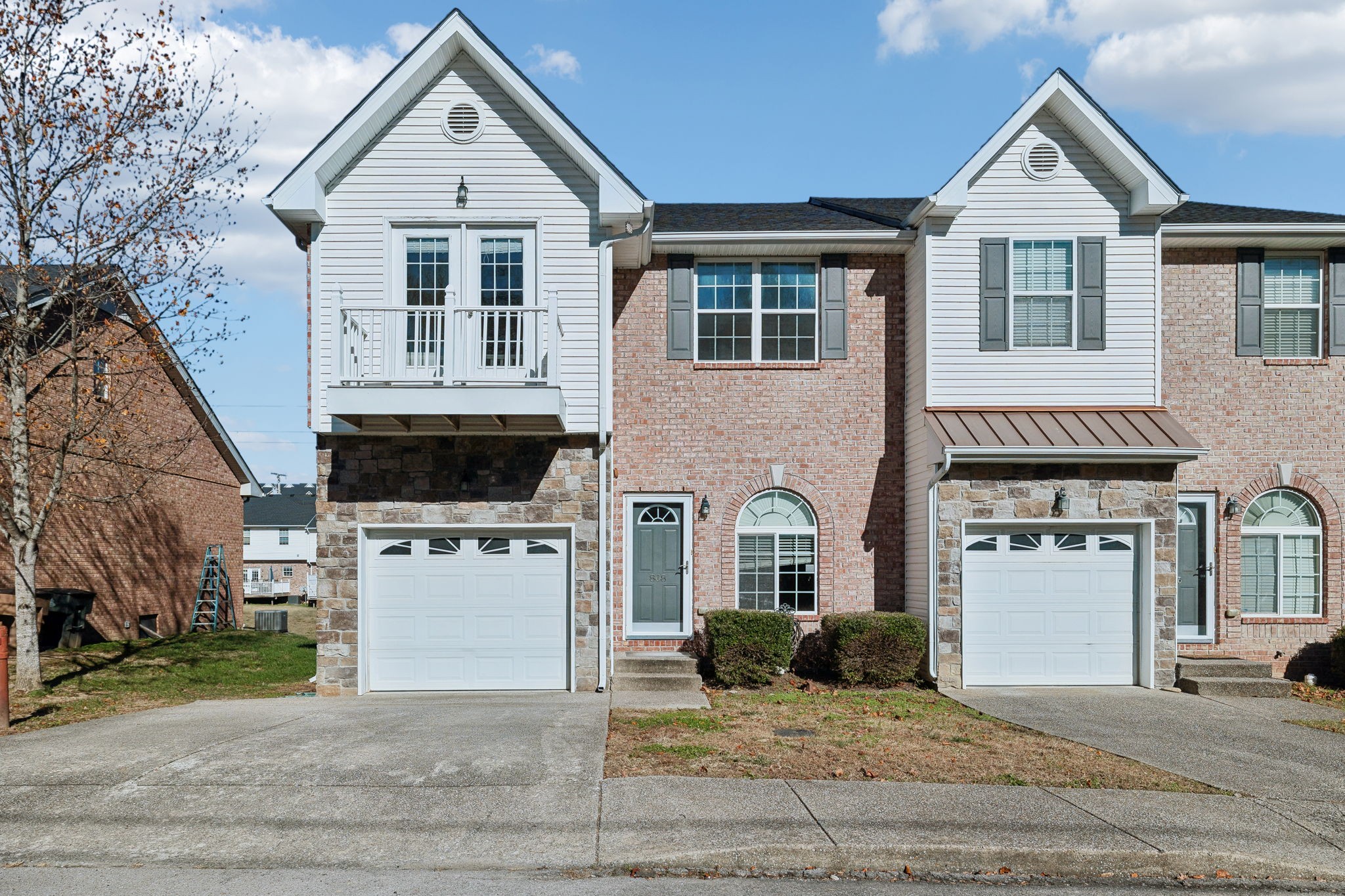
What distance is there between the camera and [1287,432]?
50.3 feet

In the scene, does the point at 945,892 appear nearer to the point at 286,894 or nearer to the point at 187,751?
the point at 286,894

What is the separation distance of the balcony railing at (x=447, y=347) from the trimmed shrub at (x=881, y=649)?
17.2 ft

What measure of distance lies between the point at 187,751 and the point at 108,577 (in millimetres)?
12930

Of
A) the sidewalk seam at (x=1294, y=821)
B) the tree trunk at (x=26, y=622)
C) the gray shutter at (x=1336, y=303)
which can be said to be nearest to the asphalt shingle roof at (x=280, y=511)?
the tree trunk at (x=26, y=622)

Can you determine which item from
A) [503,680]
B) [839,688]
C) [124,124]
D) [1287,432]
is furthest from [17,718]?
[1287,432]

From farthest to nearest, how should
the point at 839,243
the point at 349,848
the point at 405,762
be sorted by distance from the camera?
the point at 839,243 < the point at 405,762 < the point at 349,848

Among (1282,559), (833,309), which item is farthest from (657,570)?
(1282,559)

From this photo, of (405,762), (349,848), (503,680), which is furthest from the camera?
(503,680)

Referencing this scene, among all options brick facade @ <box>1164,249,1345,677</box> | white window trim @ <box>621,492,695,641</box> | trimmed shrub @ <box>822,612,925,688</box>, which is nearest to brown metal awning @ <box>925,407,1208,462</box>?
brick facade @ <box>1164,249,1345,677</box>

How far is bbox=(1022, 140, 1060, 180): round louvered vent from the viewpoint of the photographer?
14773mm

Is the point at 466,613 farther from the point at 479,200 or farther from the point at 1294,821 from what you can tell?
the point at 1294,821

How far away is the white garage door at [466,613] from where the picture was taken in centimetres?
1366

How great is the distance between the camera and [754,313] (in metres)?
15.5

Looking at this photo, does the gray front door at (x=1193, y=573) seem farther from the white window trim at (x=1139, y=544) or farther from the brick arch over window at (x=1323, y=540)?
the white window trim at (x=1139, y=544)
